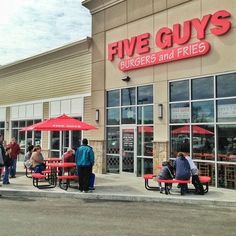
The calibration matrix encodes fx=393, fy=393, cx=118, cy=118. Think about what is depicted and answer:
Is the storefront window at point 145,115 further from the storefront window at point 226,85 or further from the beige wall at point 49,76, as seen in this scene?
the beige wall at point 49,76

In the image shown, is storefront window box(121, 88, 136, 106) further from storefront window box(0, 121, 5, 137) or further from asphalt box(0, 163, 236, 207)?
storefront window box(0, 121, 5, 137)

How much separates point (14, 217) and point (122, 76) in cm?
992

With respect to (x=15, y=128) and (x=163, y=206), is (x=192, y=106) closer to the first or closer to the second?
(x=163, y=206)

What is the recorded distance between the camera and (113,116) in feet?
60.4

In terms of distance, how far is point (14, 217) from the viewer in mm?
9227

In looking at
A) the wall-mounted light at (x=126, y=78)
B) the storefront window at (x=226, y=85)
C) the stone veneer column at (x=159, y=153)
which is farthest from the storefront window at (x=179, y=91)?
the wall-mounted light at (x=126, y=78)

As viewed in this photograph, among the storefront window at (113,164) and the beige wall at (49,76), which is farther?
the beige wall at (49,76)

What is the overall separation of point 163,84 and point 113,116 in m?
3.46

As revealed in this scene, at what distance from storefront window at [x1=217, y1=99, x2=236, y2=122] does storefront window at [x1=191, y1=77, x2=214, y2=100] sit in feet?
1.76

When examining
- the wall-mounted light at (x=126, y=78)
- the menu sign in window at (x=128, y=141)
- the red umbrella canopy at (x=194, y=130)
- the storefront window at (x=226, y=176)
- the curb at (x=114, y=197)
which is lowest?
the curb at (x=114, y=197)

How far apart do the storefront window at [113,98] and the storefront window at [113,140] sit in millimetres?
1130

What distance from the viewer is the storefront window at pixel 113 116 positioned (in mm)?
18156

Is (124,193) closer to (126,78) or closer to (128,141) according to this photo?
(128,141)

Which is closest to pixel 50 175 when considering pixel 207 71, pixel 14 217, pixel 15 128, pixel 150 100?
pixel 150 100
